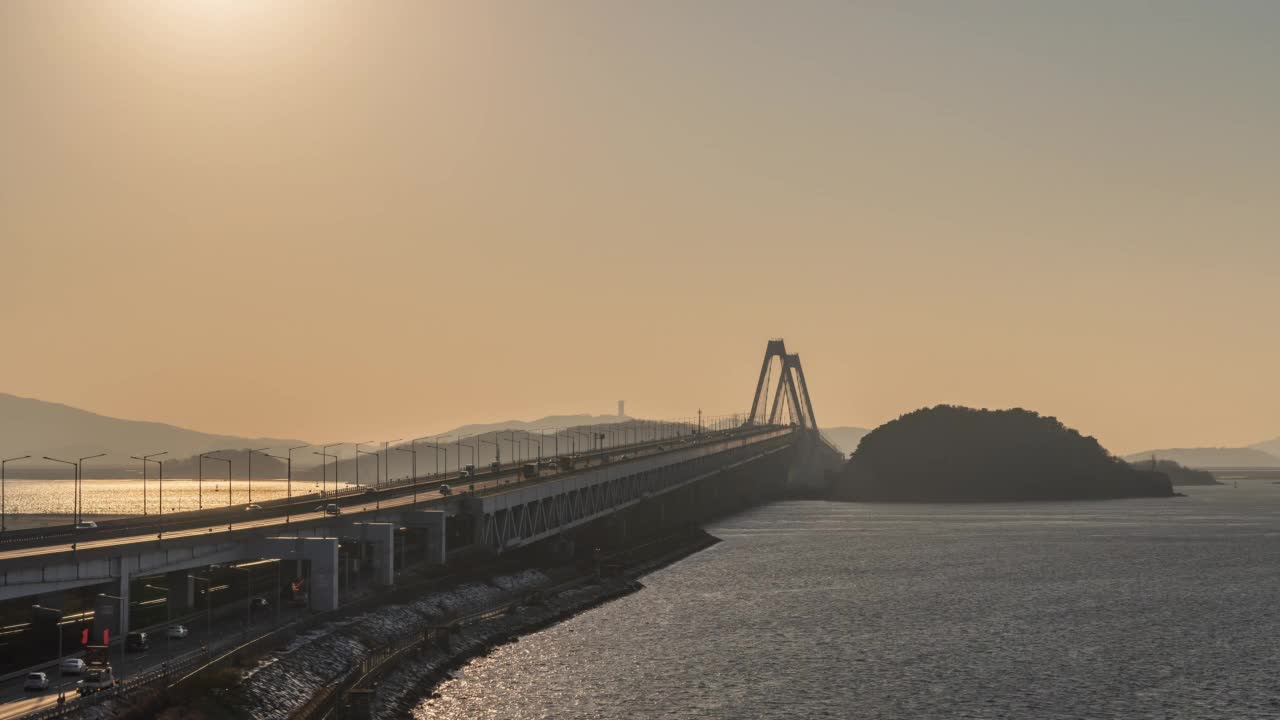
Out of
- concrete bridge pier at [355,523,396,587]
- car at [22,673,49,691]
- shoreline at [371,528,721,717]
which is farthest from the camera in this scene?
concrete bridge pier at [355,523,396,587]

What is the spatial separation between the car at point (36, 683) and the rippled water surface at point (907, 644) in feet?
54.9

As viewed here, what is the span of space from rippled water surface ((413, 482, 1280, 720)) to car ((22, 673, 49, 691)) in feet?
54.9

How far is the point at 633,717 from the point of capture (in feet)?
208

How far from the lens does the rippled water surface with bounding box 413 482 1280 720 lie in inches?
2640

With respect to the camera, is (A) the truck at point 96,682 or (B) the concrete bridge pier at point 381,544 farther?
(B) the concrete bridge pier at point 381,544

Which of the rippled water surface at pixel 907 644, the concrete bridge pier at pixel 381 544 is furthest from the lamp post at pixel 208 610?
the concrete bridge pier at pixel 381 544

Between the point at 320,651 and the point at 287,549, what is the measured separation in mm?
10981

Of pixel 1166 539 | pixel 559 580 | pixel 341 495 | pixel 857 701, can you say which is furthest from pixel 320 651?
pixel 1166 539

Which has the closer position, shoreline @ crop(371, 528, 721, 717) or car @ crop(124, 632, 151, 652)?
car @ crop(124, 632, 151, 652)

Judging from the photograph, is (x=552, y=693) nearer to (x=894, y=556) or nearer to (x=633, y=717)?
(x=633, y=717)

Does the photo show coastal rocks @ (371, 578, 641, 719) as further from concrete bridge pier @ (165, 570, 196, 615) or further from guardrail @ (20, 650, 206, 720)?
concrete bridge pier @ (165, 570, 196, 615)

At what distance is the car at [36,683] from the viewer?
5044 centimetres

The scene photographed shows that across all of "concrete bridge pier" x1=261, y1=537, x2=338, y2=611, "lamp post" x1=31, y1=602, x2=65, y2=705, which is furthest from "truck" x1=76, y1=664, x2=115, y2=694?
"concrete bridge pier" x1=261, y1=537, x2=338, y2=611

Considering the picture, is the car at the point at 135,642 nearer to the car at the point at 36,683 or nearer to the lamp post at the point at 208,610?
the lamp post at the point at 208,610
